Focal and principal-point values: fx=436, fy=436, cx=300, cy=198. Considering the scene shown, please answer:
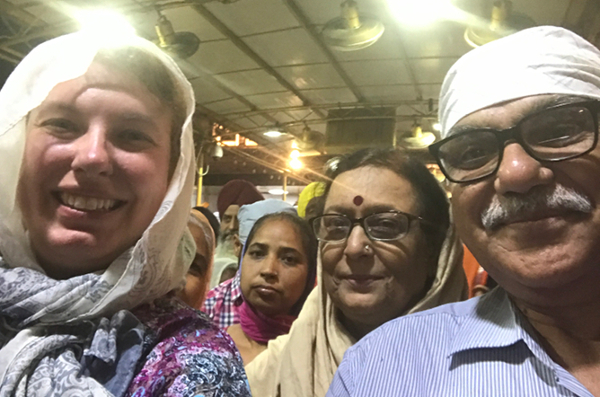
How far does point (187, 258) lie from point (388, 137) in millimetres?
6305

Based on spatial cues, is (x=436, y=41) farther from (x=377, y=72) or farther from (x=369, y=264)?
(x=369, y=264)

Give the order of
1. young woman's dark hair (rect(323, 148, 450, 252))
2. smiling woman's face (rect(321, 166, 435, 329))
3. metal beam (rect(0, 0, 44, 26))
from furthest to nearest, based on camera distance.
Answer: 1. metal beam (rect(0, 0, 44, 26))
2. young woman's dark hair (rect(323, 148, 450, 252))
3. smiling woman's face (rect(321, 166, 435, 329))

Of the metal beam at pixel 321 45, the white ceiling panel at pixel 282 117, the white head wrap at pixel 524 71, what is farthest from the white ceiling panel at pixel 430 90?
the white head wrap at pixel 524 71

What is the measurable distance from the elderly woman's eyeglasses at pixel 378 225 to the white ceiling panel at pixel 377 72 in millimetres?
4366

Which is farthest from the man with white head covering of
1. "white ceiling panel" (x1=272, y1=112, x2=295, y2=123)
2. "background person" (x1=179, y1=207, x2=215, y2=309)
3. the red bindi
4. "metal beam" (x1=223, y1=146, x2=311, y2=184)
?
"metal beam" (x1=223, y1=146, x2=311, y2=184)

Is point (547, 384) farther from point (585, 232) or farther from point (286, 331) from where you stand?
point (286, 331)

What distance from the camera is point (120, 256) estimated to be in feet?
2.89

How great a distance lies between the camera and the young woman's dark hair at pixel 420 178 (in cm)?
137

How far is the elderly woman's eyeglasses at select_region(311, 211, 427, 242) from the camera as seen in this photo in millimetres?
1294

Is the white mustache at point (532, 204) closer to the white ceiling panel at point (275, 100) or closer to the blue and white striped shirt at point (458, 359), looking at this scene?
the blue and white striped shirt at point (458, 359)

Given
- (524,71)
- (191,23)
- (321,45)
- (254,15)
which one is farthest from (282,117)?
(524,71)

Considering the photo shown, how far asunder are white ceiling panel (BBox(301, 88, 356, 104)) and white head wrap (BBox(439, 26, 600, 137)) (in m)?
5.41

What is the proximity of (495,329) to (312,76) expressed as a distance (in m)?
5.25

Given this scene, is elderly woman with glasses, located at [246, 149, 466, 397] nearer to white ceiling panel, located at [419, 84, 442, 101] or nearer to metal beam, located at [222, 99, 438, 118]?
white ceiling panel, located at [419, 84, 442, 101]
